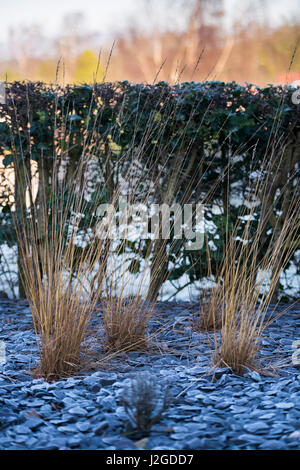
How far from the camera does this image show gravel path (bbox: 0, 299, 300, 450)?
4.48 ft

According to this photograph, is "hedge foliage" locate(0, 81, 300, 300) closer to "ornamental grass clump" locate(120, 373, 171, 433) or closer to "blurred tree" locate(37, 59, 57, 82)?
"ornamental grass clump" locate(120, 373, 171, 433)

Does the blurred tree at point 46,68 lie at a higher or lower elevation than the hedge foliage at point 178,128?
higher

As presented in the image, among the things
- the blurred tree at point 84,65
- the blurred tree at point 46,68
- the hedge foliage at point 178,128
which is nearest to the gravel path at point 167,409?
the hedge foliage at point 178,128

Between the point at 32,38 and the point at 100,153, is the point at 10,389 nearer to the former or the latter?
the point at 100,153

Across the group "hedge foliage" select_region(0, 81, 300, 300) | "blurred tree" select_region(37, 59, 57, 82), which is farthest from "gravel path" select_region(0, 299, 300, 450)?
"blurred tree" select_region(37, 59, 57, 82)

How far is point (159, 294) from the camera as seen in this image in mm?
3348

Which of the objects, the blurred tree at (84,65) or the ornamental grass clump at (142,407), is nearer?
the ornamental grass clump at (142,407)

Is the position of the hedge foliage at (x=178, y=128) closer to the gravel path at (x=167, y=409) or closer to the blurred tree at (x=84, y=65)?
the gravel path at (x=167, y=409)

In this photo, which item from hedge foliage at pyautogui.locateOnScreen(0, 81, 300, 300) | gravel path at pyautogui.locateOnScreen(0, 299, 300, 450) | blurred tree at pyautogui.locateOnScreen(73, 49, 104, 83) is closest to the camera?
gravel path at pyautogui.locateOnScreen(0, 299, 300, 450)

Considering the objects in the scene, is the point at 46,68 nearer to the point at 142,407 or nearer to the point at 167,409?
the point at 167,409

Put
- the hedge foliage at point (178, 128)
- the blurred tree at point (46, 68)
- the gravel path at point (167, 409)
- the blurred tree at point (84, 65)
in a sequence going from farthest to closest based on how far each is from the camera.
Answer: the blurred tree at point (46, 68) < the blurred tree at point (84, 65) < the hedge foliage at point (178, 128) < the gravel path at point (167, 409)

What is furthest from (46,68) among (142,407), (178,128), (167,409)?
(142,407)

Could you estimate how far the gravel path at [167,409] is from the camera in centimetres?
137

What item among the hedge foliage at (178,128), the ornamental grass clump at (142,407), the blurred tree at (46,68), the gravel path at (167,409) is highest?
the blurred tree at (46,68)
